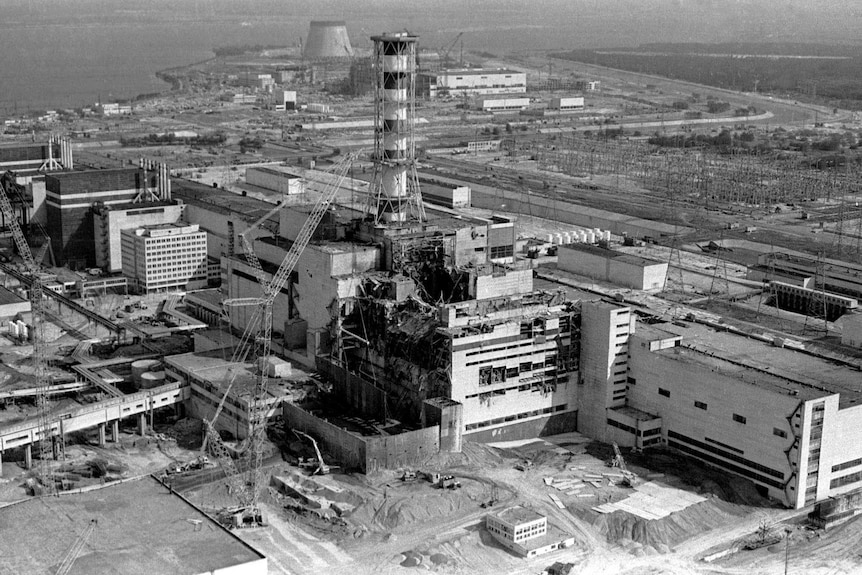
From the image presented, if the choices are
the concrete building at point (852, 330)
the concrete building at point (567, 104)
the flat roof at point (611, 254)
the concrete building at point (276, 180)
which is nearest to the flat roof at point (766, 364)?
the concrete building at point (852, 330)

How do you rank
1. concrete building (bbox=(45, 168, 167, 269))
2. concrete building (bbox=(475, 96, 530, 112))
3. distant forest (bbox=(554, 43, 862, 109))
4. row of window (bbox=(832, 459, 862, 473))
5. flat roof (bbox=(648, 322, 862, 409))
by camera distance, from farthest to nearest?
distant forest (bbox=(554, 43, 862, 109)) < concrete building (bbox=(475, 96, 530, 112)) < concrete building (bbox=(45, 168, 167, 269)) < flat roof (bbox=(648, 322, 862, 409)) < row of window (bbox=(832, 459, 862, 473))

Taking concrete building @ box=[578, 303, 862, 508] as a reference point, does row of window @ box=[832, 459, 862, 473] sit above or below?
below

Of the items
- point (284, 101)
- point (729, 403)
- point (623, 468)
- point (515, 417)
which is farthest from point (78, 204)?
point (284, 101)

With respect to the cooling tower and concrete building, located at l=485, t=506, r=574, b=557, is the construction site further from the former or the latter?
the cooling tower

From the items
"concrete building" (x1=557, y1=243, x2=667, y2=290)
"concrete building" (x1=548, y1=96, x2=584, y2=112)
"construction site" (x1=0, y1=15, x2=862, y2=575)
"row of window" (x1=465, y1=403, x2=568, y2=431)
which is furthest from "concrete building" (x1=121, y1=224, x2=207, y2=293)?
"concrete building" (x1=548, y1=96, x2=584, y2=112)

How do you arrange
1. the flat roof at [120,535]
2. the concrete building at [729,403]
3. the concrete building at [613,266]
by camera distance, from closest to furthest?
1. the flat roof at [120,535]
2. the concrete building at [729,403]
3. the concrete building at [613,266]

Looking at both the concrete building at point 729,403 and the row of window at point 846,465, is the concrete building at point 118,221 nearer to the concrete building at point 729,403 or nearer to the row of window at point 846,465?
the concrete building at point 729,403

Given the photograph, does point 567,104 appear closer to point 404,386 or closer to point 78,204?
point 78,204

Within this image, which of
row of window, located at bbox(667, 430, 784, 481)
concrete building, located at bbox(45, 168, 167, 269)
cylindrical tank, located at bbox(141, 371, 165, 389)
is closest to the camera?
row of window, located at bbox(667, 430, 784, 481)
